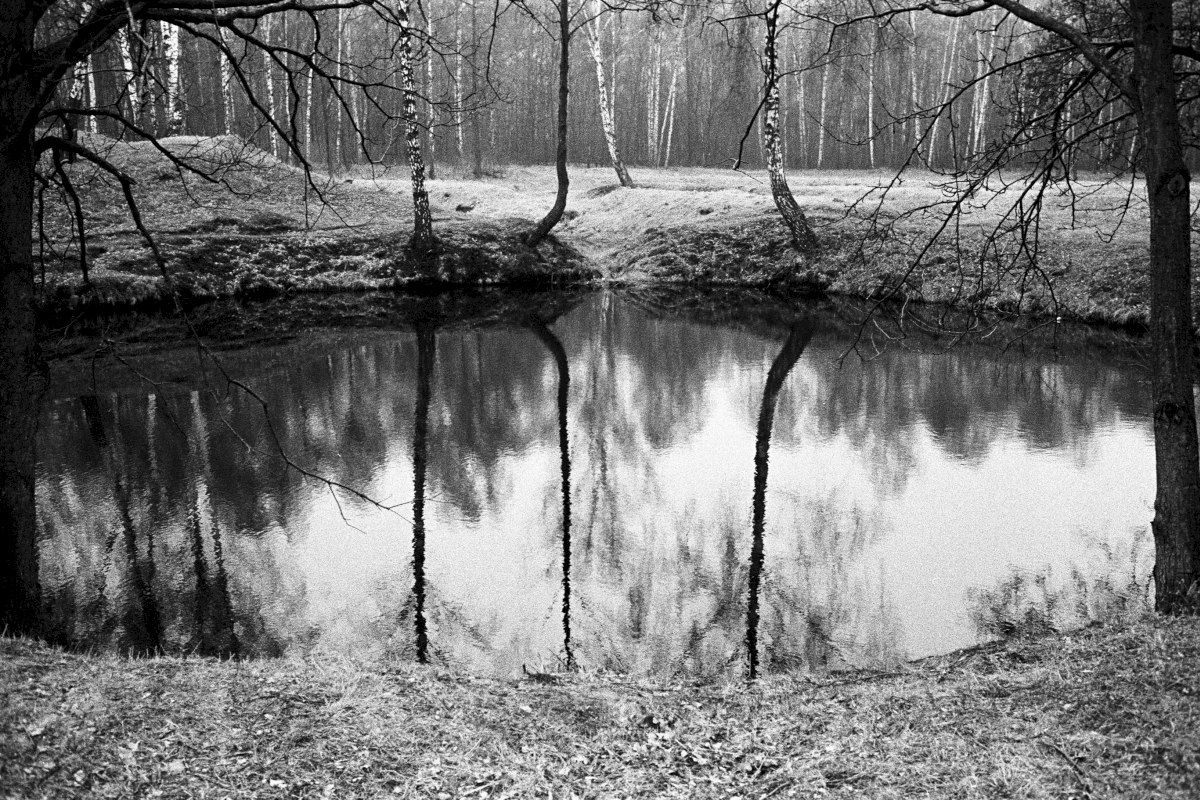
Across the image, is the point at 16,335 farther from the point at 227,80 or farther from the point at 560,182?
the point at 560,182

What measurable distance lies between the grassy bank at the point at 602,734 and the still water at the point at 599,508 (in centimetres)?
118

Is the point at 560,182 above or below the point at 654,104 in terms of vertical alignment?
below

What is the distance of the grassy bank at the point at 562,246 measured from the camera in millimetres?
17984

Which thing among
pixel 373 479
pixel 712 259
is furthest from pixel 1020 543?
pixel 712 259

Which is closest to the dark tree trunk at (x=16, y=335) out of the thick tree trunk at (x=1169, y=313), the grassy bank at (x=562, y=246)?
the thick tree trunk at (x=1169, y=313)

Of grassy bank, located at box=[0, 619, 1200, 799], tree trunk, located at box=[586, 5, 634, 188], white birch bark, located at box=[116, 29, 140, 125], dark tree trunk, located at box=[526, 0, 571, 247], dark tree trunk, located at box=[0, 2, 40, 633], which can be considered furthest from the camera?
tree trunk, located at box=[586, 5, 634, 188]

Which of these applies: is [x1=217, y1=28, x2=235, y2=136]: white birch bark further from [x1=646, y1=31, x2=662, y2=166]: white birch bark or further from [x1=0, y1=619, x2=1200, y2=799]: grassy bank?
[x1=646, y1=31, x2=662, y2=166]: white birch bark

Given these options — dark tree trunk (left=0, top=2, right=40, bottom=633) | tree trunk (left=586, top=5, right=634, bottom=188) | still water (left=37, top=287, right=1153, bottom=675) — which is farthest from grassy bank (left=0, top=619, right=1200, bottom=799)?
tree trunk (left=586, top=5, right=634, bottom=188)

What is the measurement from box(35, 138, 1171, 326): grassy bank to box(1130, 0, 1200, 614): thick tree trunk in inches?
500

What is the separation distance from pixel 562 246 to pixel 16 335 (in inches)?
802

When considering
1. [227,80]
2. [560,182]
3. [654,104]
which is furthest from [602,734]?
[654,104]

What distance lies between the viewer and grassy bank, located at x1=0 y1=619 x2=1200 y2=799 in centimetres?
358

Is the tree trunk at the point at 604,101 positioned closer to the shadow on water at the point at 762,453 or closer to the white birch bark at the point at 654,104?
the shadow on water at the point at 762,453

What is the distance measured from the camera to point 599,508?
880cm
